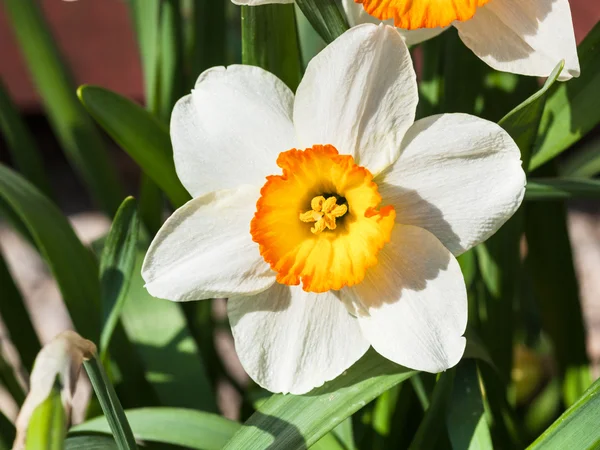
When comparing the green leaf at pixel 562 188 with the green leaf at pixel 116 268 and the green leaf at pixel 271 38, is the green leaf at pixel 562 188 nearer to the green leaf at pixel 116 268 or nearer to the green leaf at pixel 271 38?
the green leaf at pixel 271 38

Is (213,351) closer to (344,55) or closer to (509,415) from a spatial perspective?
(509,415)

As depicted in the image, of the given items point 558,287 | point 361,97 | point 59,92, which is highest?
point 361,97

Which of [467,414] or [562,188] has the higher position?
[562,188]

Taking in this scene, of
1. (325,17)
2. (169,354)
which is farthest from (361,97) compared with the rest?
(169,354)

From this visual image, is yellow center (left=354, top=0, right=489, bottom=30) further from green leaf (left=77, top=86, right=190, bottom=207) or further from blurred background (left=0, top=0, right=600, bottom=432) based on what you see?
blurred background (left=0, top=0, right=600, bottom=432)

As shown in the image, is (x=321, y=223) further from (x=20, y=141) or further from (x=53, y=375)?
(x=20, y=141)

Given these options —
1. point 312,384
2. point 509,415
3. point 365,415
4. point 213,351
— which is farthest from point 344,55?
point 213,351

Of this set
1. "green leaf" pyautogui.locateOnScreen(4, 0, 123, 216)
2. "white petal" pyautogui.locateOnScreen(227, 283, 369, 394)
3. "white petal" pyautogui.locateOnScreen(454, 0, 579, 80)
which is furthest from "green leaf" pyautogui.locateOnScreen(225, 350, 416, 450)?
"green leaf" pyautogui.locateOnScreen(4, 0, 123, 216)

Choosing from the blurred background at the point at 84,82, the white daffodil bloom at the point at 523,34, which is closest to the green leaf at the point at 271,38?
the white daffodil bloom at the point at 523,34
